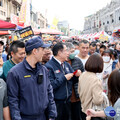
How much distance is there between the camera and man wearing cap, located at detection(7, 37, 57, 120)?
226cm

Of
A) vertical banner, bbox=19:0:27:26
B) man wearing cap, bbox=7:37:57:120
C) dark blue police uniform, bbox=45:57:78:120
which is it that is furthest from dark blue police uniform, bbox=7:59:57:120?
vertical banner, bbox=19:0:27:26

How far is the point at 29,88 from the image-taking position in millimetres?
2328

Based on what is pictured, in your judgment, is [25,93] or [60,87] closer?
[25,93]

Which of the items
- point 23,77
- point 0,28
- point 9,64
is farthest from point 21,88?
point 0,28

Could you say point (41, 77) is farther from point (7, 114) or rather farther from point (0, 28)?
point (0, 28)

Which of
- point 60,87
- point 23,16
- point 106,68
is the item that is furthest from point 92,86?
point 23,16

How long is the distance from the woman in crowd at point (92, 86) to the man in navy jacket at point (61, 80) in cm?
34

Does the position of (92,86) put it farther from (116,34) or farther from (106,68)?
(116,34)

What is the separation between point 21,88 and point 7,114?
386 mm

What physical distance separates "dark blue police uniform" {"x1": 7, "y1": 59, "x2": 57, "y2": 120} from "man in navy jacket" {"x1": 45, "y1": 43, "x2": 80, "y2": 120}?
0.82 m

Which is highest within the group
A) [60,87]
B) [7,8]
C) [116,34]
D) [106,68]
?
[7,8]

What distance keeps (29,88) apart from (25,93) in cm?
9

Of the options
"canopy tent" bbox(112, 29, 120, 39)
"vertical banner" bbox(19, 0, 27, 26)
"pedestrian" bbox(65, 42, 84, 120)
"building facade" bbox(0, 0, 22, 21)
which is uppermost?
"building facade" bbox(0, 0, 22, 21)

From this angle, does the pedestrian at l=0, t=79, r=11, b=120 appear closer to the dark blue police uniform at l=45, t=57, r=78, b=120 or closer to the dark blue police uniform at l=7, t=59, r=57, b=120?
the dark blue police uniform at l=7, t=59, r=57, b=120
